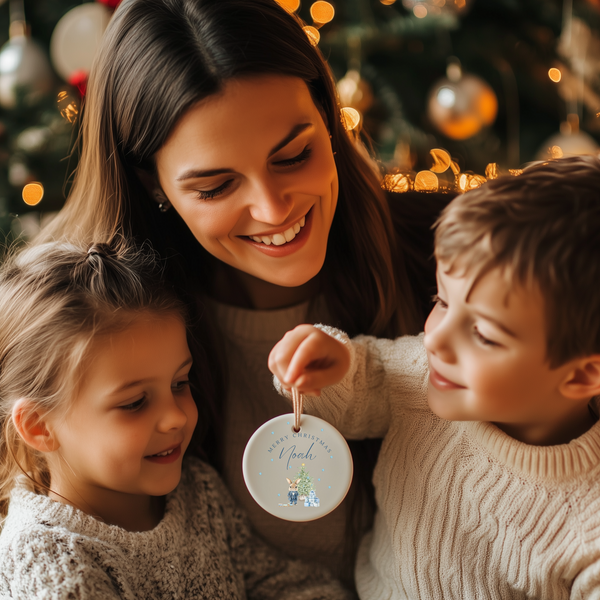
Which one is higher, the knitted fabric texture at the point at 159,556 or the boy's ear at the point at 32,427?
the boy's ear at the point at 32,427

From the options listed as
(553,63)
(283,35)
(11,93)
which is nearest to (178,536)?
(283,35)

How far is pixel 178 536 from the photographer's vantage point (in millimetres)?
981

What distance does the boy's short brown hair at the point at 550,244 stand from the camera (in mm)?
693

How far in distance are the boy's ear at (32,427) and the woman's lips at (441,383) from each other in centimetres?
58

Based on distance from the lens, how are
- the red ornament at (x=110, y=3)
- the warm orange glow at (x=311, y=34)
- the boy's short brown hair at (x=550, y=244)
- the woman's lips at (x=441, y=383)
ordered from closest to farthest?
the boy's short brown hair at (x=550, y=244) < the woman's lips at (x=441, y=383) < the warm orange glow at (x=311, y=34) < the red ornament at (x=110, y=3)

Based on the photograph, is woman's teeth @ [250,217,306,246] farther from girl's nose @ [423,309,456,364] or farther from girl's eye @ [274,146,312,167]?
girl's nose @ [423,309,456,364]

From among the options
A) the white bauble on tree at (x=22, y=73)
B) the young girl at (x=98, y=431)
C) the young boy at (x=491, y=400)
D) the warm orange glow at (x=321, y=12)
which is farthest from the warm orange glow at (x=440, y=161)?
the white bauble on tree at (x=22, y=73)

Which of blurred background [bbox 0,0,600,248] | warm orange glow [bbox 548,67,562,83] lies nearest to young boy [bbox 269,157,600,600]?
blurred background [bbox 0,0,600,248]

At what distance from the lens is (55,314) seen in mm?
916

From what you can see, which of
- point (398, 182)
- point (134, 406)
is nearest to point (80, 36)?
point (398, 182)

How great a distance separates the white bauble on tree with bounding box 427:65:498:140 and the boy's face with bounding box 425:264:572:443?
127cm

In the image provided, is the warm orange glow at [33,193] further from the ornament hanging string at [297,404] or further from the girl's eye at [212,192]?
the ornament hanging string at [297,404]

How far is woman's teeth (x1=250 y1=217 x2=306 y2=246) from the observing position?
1.00 m

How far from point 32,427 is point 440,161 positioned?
141 centimetres
